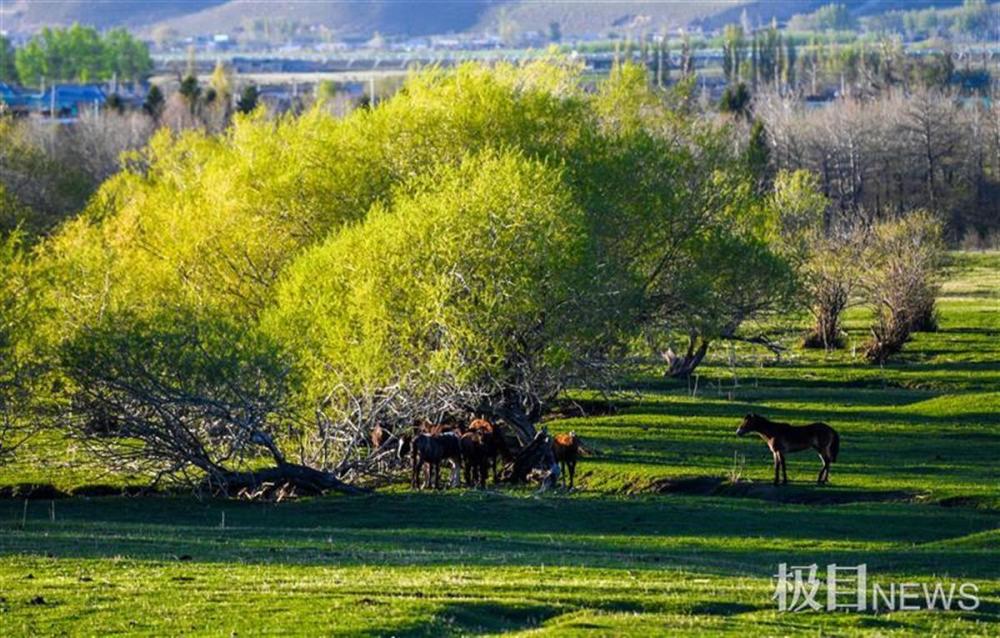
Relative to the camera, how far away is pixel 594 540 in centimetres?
3312

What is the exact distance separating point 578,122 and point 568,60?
693 centimetres

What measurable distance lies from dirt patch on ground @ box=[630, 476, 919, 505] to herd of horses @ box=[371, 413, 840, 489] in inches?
26.3

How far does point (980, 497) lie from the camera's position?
38219 mm

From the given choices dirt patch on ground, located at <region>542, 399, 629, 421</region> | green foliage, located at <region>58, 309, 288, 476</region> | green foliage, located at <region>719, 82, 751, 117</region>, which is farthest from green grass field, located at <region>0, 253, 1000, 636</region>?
green foliage, located at <region>719, 82, 751, 117</region>

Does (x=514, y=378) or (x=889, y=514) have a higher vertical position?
(x=514, y=378)

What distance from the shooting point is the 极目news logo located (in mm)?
24312

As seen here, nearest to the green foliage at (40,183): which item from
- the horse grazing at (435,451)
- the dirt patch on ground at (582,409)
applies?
the dirt patch on ground at (582,409)

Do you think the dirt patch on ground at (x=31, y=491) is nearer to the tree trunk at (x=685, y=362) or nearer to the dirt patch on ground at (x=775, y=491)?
the dirt patch on ground at (x=775, y=491)

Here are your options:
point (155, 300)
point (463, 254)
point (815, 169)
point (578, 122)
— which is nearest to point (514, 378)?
point (463, 254)

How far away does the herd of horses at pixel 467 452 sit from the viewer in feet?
138

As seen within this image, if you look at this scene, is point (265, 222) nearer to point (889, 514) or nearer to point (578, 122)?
point (578, 122)

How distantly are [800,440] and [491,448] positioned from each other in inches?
276

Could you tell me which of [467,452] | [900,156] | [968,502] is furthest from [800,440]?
[900,156]

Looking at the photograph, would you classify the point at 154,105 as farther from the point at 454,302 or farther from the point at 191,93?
the point at 454,302
